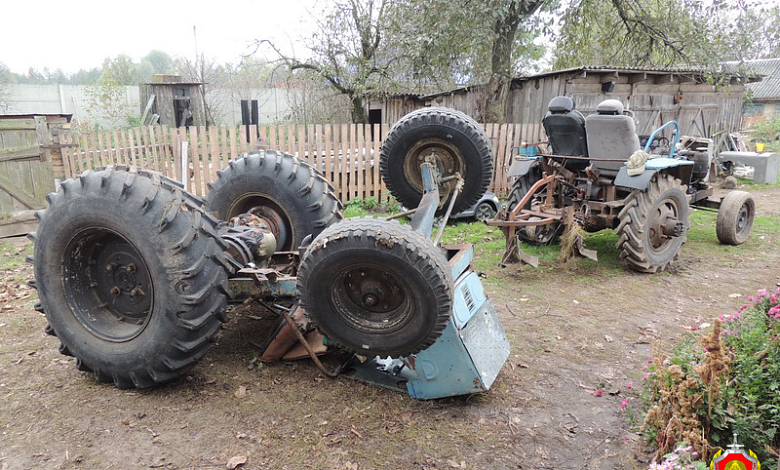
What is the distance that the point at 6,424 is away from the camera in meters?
2.90

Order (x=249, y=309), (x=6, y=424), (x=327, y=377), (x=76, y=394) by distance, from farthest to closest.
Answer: (x=249, y=309), (x=327, y=377), (x=76, y=394), (x=6, y=424)

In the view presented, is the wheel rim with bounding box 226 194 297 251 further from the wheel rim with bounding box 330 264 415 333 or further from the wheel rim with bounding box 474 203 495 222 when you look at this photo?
the wheel rim with bounding box 474 203 495 222

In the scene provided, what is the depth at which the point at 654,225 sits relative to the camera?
20.3ft

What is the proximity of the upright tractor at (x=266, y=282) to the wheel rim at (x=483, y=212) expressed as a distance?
15.5ft

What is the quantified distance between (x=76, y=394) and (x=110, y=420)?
1.48 feet

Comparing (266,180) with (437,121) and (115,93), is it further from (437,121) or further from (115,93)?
(115,93)

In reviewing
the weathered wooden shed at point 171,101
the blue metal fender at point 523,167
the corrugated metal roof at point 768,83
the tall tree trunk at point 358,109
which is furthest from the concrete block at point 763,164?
the corrugated metal roof at point 768,83

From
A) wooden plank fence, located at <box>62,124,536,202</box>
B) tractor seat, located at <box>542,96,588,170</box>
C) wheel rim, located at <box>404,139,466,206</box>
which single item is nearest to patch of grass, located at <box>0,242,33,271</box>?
wooden plank fence, located at <box>62,124,536,202</box>

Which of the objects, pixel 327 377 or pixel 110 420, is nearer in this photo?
pixel 110 420

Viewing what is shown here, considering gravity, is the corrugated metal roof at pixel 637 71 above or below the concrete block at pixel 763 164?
above

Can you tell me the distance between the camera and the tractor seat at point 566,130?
638 cm

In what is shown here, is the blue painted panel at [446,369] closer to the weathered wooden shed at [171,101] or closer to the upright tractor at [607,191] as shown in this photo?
the upright tractor at [607,191]

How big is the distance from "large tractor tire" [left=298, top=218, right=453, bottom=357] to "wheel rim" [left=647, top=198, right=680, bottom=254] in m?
4.61

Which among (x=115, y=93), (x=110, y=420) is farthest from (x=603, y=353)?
(x=115, y=93)
